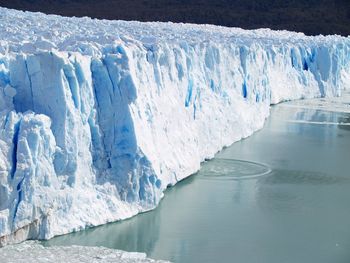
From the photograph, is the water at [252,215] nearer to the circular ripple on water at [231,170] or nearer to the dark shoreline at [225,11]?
the circular ripple on water at [231,170]

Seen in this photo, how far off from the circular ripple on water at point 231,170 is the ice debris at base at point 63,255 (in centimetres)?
256

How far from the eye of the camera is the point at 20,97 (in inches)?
231

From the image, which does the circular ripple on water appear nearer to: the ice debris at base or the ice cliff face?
the ice cliff face

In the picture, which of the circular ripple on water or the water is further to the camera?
the circular ripple on water

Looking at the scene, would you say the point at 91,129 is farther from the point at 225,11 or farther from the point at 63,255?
the point at 225,11

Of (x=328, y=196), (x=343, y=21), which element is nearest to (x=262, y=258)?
(x=328, y=196)

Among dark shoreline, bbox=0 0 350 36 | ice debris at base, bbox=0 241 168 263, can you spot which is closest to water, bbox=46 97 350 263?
ice debris at base, bbox=0 241 168 263

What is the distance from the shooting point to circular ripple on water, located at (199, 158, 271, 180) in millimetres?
8086

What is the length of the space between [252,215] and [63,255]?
2.17 m

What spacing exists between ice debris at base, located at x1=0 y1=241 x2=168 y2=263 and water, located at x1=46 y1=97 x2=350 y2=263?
17 cm

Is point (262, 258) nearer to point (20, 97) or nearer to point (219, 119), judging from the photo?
point (20, 97)

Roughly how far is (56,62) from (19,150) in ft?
2.94

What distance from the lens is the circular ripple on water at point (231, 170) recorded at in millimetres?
8086

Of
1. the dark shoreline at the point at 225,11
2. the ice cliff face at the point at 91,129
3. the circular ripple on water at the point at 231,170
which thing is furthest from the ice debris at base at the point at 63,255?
the dark shoreline at the point at 225,11
